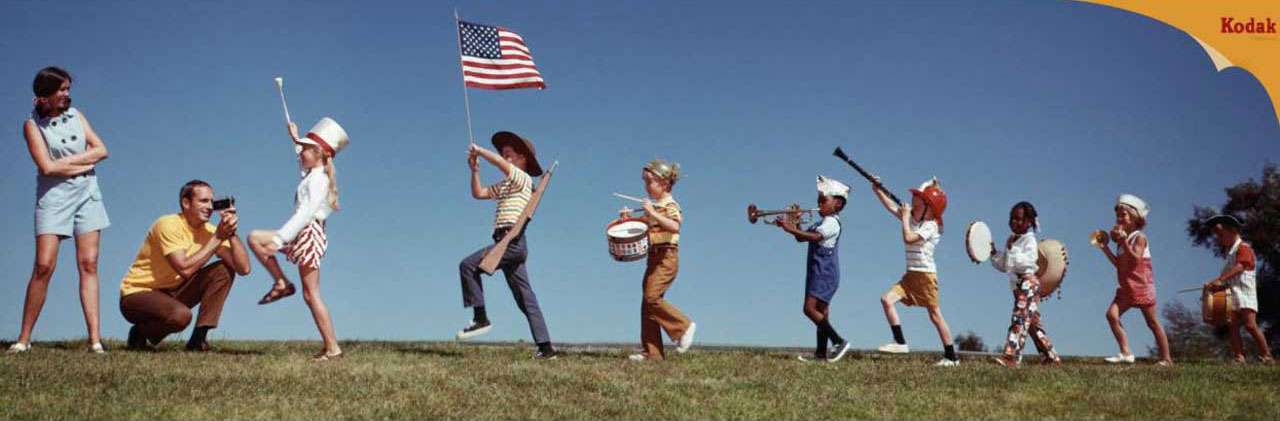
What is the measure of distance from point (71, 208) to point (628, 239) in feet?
19.6

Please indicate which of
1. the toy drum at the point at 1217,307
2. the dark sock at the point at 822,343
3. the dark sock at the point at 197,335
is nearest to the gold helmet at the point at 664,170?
the dark sock at the point at 822,343

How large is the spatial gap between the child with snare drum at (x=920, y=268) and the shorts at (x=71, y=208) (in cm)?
899

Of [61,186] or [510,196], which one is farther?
[510,196]

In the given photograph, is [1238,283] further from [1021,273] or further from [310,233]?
[310,233]

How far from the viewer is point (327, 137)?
11.1 meters

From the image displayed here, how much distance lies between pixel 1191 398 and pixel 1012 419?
92.4 inches

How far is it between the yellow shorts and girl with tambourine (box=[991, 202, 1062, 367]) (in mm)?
1051

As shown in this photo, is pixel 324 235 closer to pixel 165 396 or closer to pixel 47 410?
pixel 165 396

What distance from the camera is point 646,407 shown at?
858 centimetres

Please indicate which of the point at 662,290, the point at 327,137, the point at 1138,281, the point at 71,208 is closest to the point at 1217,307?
the point at 1138,281

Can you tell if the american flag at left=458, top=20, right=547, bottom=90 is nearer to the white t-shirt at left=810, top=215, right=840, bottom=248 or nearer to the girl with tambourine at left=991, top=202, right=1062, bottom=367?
the white t-shirt at left=810, top=215, right=840, bottom=248

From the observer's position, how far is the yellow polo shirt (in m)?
11.8

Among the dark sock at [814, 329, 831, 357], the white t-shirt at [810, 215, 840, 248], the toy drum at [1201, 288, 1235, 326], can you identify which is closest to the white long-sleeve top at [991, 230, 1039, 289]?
the white t-shirt at [810, 215, 840, 248]

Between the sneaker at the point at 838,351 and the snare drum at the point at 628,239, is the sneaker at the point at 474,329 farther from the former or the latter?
the sneaker at the point at 838,351
